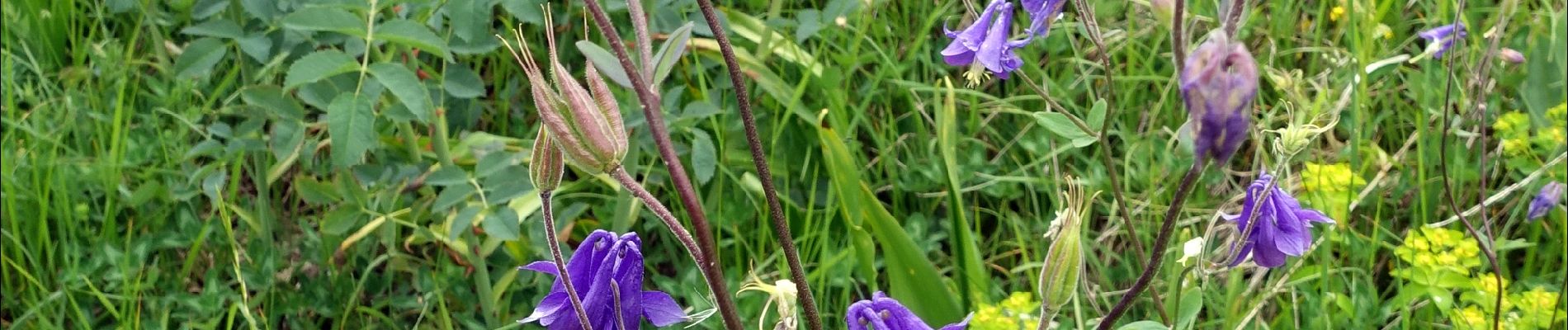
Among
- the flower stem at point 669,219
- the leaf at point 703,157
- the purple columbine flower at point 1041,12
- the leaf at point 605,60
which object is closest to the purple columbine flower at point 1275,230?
the purple columbine flower at point 1041,12

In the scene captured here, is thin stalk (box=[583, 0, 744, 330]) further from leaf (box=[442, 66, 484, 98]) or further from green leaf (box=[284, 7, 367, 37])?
leaf (box=[442, 66, 484, 98])

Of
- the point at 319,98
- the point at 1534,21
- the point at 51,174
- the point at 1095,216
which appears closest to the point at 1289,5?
the point at 1534,21

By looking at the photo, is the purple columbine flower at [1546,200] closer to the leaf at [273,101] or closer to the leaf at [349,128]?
the leaf at [349,128]

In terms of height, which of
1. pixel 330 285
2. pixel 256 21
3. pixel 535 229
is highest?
pixel 256 21

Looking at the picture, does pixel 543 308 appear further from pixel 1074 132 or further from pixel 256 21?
pixel 256 21

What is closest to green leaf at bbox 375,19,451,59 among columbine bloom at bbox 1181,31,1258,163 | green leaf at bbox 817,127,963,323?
green leaf at bbox 817,127,963,323

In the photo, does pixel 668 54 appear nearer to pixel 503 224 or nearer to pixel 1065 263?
pixel 1065 263
